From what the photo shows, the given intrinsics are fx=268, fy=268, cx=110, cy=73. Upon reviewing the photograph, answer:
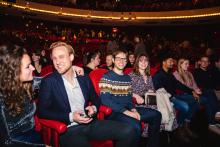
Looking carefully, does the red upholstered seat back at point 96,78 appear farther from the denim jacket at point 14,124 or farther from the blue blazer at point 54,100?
the denim jacket at point 14,124

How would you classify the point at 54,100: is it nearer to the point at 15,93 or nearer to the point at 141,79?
the point at 15,93

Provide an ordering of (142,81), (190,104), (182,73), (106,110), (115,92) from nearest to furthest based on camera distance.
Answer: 1. (106,110)
2. (115,92)
3. (142,81)
4. (190,104)
5. (182,73)

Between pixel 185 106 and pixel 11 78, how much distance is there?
278 centimetres

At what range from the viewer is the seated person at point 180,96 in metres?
A: 3.99

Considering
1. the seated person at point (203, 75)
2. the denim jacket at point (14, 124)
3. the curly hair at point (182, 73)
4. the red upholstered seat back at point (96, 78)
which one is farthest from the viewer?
the seated person at point (203, 75)

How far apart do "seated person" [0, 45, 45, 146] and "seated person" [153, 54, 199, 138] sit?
7.86 feet

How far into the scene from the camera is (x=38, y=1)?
17375 millimetres

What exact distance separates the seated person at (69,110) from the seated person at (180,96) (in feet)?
4.96

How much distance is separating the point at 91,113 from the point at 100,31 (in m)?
18.7

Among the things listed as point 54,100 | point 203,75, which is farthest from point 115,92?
point 203,75

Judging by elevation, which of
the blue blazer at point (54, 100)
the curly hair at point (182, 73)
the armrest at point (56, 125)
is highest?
the curly hair at point (182, 73)

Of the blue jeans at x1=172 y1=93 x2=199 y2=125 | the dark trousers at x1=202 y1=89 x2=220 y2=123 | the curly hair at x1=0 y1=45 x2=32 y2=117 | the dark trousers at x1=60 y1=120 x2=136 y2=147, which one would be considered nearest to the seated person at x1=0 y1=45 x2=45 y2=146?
the curly hair at x1=0 y1=45 x2=32 y2=117

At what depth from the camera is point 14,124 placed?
1890 mm

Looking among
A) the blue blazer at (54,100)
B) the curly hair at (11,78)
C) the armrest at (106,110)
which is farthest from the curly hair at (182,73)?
the curly hair at (11,78)
